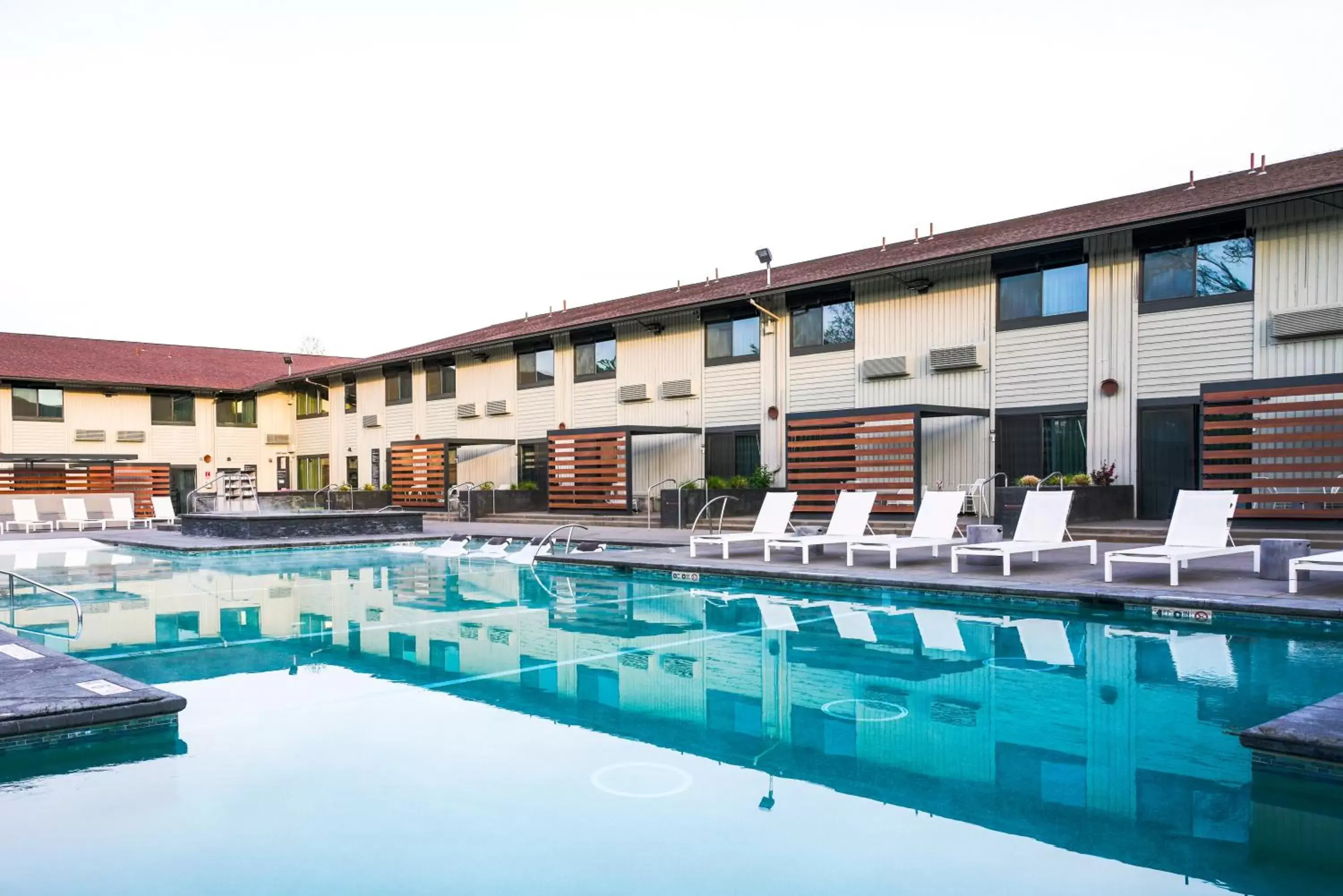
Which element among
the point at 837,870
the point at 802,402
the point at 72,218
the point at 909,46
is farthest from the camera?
the point at 72,218

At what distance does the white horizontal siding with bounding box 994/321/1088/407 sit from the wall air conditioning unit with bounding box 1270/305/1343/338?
2559 mm

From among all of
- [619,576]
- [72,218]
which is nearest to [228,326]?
[72,218]

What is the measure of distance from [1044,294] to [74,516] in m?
21.2

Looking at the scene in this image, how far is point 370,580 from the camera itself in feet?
38.1

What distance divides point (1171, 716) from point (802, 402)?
13214 millimetres

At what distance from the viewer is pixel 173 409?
29.2 m

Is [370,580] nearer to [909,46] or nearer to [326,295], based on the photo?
[909,46]

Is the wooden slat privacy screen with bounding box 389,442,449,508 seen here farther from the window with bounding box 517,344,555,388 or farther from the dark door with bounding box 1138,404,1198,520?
the dark door with bounding box 1138,404,1198,520

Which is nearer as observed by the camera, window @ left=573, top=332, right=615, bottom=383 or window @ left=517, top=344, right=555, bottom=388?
window @ left=573, top=332, right=615, bottom=383

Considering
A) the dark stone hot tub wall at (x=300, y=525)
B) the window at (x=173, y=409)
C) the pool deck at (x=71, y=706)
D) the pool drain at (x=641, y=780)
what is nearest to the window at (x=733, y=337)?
the dark stone hot tub wall at (x=300, y=525)

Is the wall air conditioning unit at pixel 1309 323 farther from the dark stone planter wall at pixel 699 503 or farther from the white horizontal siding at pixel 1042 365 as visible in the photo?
the dark stone planter wall at pixel 699 503

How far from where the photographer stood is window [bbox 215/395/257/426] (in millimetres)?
30281

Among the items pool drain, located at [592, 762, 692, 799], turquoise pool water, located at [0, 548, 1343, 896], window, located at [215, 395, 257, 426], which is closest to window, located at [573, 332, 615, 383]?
window, located at [215, 395, 257, 426]

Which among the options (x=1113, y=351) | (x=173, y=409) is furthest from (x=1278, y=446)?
(x=173, y=409)
